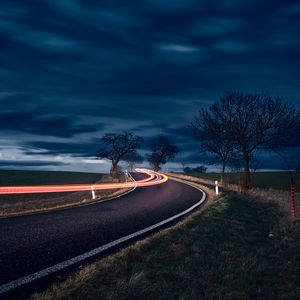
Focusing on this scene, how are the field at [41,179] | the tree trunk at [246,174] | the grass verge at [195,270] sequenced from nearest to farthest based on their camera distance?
the grass verge at [195,270] → the tree trunk at [246,174] → the field at [41,179]

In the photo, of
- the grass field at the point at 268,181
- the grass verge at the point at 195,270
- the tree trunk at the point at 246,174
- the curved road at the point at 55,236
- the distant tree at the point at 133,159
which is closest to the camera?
the grass verge at the point at 195,270

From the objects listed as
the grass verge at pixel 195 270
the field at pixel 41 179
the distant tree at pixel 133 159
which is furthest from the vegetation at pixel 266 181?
the distant tree at pixel 133 159

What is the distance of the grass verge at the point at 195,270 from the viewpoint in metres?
4.29

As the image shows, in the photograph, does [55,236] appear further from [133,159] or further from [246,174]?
[133,159]

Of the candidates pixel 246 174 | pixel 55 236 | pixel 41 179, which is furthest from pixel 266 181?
pixel 55 236

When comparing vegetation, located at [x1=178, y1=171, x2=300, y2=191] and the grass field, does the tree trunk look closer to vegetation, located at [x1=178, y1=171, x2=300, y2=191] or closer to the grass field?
vegetation, located at [x1=178, y1=171, x2=300, y2=191]

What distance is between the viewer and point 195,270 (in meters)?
5.36

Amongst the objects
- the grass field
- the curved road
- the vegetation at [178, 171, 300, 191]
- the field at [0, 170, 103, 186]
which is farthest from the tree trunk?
the field at [0, 170, 103, 186]

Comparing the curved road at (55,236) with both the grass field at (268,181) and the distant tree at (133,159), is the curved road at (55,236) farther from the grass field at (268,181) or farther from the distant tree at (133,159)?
the distant tree at (133,159)

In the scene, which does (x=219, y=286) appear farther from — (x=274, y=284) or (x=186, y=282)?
(x=274, y=284)

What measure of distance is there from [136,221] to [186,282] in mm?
5600

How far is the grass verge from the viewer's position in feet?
14.1

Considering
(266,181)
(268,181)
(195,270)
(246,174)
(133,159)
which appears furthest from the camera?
(133,159)

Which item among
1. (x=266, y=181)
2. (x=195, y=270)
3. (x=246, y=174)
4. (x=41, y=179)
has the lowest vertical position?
(x=195, y=270)
